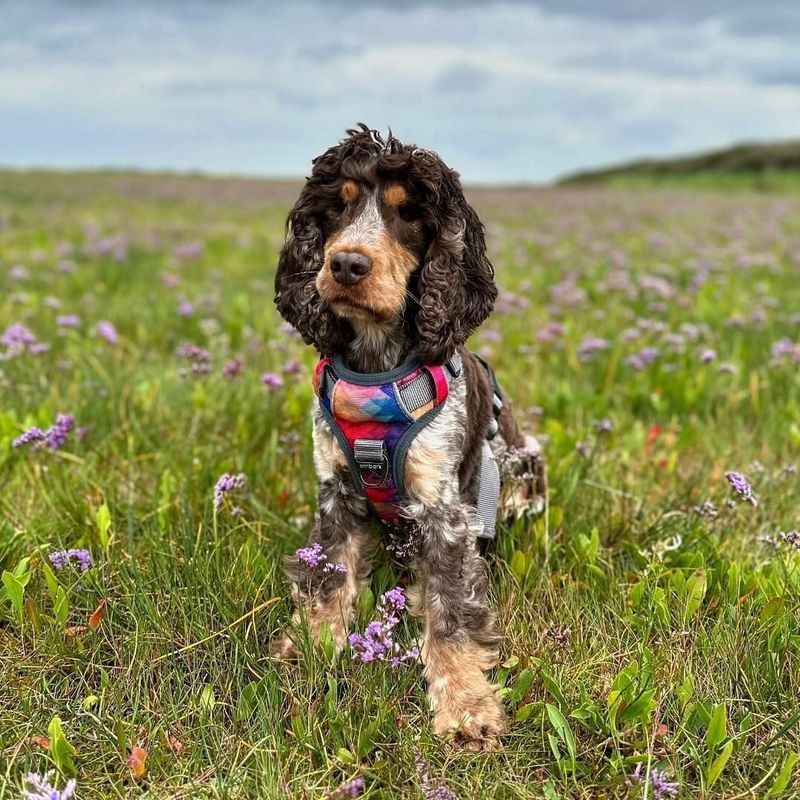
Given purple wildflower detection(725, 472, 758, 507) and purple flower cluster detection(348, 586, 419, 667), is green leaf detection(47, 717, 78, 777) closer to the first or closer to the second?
purple flower cluster detection(348, 586, 419, 667)

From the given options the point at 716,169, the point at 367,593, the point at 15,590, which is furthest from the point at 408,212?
the point at 716,169

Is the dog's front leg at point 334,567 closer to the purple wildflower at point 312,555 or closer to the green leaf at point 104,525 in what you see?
the purple wildflower at point 312,555

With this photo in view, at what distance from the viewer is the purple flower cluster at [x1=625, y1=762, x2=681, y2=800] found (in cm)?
257

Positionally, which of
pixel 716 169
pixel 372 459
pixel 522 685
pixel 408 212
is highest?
pixel 716 169

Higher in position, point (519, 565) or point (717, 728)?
point (519, 565)

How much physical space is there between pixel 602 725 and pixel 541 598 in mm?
707

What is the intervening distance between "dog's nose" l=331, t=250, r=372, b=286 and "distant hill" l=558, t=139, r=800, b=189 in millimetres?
48240

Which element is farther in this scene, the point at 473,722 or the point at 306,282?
the point at 306,282

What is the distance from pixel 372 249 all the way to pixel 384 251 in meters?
0.07

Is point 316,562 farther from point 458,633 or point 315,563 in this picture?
point 458,633

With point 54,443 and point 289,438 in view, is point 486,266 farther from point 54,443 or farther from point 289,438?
point 54,443

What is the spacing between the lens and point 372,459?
10.5ft

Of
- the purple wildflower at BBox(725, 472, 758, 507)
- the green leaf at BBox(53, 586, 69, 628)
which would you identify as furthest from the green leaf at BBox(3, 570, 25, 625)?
the purple wildflower at BBox(725, 472, 758, 507)

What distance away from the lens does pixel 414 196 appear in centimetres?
314
